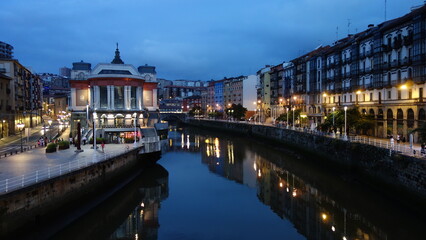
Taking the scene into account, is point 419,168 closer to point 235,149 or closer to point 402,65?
point 402,65

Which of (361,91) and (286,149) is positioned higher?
(361,91)

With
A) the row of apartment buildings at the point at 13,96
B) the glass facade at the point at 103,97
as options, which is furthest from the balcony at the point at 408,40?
the row of apartment buildings at the point at 13,96

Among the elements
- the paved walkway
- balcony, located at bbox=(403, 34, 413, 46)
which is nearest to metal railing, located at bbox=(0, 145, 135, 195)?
the paved walkway

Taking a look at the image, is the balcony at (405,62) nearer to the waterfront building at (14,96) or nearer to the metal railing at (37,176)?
the metal railing at (37,176)

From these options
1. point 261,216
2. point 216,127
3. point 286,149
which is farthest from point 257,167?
point 216,127

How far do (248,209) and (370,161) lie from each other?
14.1 m

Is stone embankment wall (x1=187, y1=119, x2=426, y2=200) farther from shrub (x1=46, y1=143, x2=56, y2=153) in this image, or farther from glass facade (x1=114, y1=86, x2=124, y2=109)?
glass facade (x1=114, y1=86, x2=124, y2=109)

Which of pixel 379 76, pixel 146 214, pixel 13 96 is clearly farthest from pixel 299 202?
pixel 13 96

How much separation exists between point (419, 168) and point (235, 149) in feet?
143

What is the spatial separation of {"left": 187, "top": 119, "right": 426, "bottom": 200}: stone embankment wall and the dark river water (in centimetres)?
139

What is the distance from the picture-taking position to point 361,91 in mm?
59250

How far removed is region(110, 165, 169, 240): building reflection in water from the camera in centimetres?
2293

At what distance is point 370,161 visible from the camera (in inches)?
1318

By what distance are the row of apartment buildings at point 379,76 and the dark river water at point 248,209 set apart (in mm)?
15167
